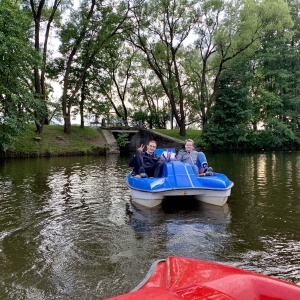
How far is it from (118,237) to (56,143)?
2192cm

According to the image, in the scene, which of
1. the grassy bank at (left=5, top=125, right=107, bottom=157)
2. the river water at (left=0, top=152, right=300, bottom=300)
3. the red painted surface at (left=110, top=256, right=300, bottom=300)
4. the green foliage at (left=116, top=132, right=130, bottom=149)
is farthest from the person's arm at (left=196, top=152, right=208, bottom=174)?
the green foliage at (left=116, top=132, right=130, bottom=149)

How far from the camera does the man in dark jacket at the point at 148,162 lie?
8477mm

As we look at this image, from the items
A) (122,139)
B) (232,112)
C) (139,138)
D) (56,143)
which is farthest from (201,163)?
(139,138)

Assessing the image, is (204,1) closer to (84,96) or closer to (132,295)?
(84,96)

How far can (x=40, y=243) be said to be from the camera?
211 inches

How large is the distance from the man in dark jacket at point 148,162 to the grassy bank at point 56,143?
16.0 meters

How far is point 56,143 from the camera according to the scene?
85.9 feet

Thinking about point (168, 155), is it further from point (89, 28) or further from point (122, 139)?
point (122, 139)

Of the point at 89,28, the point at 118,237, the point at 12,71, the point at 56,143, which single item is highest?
the point at 89,28

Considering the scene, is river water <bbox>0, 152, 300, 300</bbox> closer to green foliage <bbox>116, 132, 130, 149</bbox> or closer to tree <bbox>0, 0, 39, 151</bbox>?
tree <bbox>0, 0, 39, 151</bbox>

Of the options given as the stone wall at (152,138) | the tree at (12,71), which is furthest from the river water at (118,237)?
the stone wall at (152,138)

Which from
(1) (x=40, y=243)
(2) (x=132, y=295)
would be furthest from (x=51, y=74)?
(2) (x=132, y=295)

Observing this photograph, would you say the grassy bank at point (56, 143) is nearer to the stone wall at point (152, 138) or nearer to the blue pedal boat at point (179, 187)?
the stone wall at point (152, 138)

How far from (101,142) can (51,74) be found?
346 inches
